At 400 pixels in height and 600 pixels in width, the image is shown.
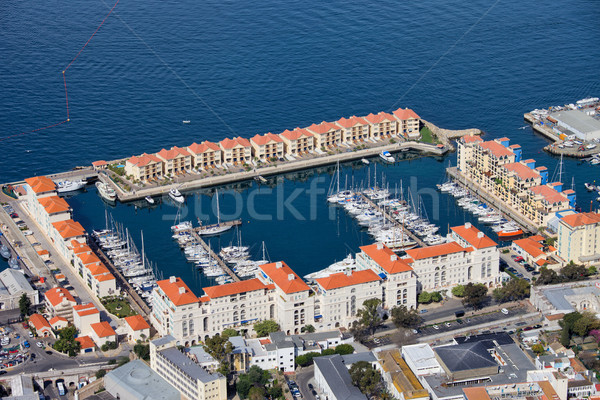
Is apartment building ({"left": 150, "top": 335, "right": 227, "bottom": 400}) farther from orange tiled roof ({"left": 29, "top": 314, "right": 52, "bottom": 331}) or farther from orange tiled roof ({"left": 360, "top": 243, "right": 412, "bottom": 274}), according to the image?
orange tiled roof ({"left": 360, "top": 243, "right": 412, "bottom": 274})

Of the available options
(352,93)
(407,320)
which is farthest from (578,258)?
(352,93)

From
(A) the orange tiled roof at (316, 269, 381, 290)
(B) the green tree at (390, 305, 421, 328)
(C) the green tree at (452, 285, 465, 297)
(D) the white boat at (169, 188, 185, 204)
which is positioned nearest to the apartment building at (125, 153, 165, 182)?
(D) the white boat at (169, 188, 185, 204)

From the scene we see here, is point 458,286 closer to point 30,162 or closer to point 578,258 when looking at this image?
point 578,258

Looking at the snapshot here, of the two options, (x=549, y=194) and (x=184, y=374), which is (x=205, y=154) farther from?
(x=184, y=374)

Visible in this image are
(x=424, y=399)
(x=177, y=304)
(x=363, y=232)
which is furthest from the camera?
(x=363, y=232)

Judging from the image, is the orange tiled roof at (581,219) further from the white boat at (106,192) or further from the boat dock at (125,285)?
the white boat at (106,192)

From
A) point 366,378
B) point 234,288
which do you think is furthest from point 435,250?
point 366,378

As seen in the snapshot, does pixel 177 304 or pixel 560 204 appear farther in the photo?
pixel 560 204
